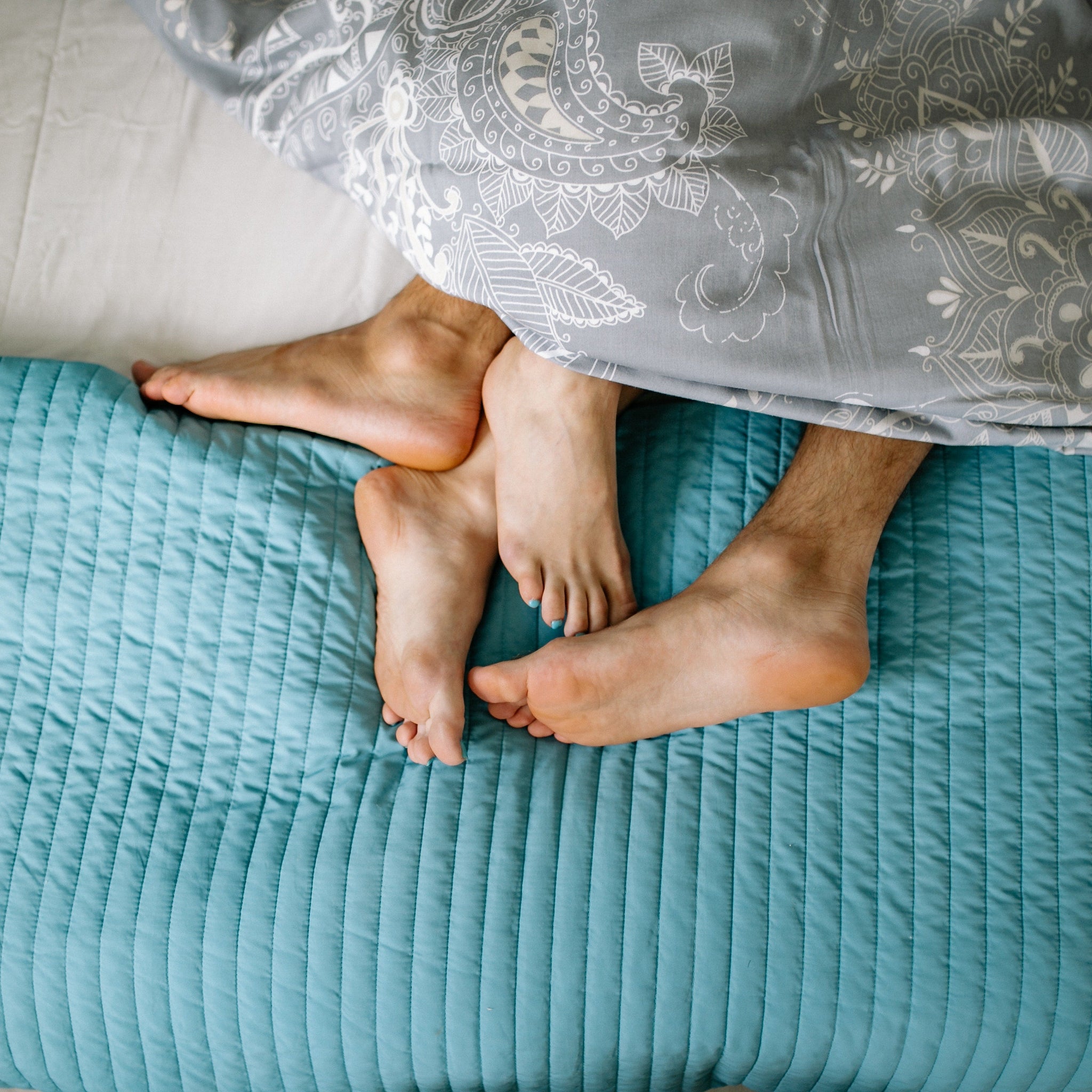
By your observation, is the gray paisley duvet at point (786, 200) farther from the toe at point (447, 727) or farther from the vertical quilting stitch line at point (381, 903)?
the vertical quilting stitch line at point (381, 903)

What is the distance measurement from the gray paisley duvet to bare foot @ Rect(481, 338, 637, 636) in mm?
96

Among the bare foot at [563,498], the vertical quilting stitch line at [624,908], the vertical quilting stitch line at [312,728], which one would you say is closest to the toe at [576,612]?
the bare foot at [563,498]

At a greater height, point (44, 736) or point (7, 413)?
point (7, 413)

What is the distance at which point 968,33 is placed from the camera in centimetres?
73

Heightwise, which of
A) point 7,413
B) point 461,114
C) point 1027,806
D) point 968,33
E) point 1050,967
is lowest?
point 1050,967

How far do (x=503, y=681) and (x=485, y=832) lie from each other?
142mm

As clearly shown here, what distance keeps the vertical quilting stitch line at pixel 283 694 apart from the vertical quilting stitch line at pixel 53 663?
0.66ft

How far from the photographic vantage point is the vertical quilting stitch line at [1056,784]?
0.74 meters

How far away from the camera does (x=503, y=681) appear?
0.79 meters

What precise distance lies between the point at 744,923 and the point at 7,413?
0.90 metres

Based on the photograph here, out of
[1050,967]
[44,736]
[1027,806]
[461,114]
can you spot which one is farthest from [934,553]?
[44,736]

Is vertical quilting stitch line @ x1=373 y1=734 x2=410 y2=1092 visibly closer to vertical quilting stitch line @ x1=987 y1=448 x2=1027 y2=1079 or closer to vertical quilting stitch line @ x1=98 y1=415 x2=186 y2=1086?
vertical quilting stitch line @ x1=98 y1=415 x2=186 y2=1086

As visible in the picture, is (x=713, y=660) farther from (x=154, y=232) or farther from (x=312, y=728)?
(x=154, y=232)

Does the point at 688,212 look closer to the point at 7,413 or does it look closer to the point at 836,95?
the point at 836,95
